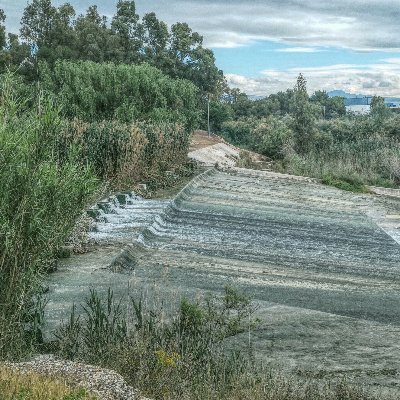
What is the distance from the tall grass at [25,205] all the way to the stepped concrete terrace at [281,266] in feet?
4.23

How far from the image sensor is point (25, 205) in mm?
7070

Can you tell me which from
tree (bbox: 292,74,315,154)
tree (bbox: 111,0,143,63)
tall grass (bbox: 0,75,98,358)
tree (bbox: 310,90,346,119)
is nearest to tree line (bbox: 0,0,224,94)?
tree (bbox: 111,0,143,63)

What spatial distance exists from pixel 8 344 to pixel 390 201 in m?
18.0

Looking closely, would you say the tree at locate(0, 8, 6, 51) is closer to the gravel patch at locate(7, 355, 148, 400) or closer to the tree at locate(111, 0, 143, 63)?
the tree at locate(111, 0, 143, 63)

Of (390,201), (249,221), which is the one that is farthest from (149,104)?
(249,221)

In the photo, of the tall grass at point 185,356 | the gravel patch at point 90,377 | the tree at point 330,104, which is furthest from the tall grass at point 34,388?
the tree at point 330,104

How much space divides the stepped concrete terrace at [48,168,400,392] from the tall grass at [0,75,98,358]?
1.29 metres

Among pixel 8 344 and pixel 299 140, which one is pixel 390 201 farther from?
pixel 299 140

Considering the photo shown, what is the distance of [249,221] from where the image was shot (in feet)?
56.7

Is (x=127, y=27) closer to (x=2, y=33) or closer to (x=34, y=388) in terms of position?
(x=2, y=33)

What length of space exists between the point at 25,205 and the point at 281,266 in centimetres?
711

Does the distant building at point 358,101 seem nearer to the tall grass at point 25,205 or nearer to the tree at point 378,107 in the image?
the tree at point 378,107

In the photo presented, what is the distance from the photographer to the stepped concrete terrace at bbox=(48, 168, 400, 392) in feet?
26.5

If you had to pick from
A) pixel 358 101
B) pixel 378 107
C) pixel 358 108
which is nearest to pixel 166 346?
pixel 378 107
